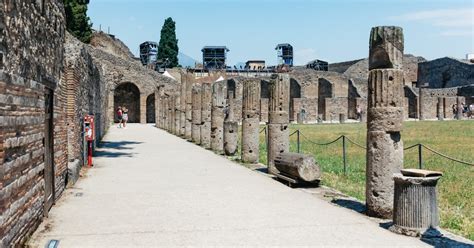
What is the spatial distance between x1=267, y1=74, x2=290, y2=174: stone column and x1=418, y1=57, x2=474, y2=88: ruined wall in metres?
46.9

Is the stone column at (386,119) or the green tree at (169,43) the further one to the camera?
the green tree at (169,43)

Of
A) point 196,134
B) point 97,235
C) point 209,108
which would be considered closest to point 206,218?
point 97,235

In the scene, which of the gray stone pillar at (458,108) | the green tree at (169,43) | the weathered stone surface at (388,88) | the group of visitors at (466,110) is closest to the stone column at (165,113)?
the gray stone pillar at (458,108)

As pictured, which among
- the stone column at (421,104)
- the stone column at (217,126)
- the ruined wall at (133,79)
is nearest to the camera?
the stone column at (217,126)

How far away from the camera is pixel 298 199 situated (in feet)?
27.0

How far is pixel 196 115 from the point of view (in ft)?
70.3

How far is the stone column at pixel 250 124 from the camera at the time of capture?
45.1 ft

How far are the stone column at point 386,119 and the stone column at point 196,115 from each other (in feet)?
47.4

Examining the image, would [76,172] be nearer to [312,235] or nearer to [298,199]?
[298,199]

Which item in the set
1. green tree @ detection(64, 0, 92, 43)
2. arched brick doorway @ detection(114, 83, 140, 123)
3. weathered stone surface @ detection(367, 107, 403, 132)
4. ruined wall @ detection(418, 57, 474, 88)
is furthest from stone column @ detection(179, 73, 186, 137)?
ruined wall @ detection(418, 57, 474, 88)

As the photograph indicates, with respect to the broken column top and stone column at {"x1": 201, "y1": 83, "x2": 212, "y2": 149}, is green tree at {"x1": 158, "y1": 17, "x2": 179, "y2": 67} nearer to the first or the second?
stone column at {"x1": 201, "y1": 83, "x2": 212, "y2": 149}

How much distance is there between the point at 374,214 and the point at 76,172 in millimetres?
5709

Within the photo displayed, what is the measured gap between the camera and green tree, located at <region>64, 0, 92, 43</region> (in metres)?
34.3

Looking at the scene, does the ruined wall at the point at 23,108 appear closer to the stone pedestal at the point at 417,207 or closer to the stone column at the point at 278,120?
the stone pedestal at the point at 417,207
